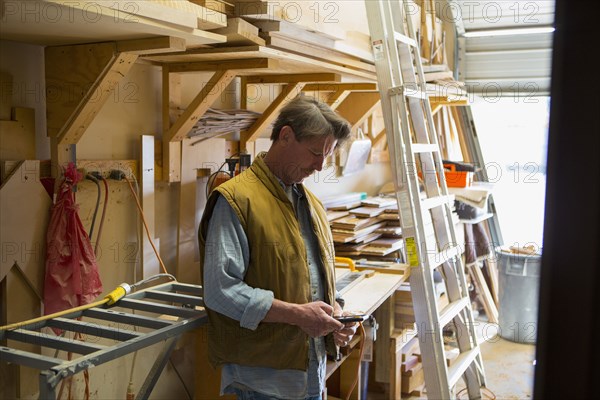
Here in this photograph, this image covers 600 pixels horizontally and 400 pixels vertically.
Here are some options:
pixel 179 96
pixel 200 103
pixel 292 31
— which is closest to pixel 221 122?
pixel 179 96

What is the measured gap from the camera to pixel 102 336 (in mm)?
1745

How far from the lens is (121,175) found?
105 inches

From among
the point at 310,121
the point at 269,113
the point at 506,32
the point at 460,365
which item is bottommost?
the point at 460,365

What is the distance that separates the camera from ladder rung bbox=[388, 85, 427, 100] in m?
3.04

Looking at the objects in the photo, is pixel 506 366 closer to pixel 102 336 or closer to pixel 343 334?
pixel 343 334

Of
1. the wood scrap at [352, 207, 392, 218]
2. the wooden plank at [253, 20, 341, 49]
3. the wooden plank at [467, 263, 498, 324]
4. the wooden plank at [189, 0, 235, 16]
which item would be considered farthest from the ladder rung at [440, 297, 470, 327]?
the wooden plank at [467, 263, 498, 324]

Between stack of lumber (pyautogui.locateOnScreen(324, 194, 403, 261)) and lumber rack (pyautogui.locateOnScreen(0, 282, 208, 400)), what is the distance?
5.33 feet

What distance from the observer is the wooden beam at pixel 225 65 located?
2.65 m

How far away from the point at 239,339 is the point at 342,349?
103 centimetres

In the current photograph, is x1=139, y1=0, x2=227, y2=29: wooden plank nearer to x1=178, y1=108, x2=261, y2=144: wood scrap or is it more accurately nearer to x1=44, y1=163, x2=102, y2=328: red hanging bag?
x1=44, y1=163, x2=102, y2=328: red hanging bag

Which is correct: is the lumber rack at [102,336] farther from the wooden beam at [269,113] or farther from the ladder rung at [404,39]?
the ladder rung at [404,39]

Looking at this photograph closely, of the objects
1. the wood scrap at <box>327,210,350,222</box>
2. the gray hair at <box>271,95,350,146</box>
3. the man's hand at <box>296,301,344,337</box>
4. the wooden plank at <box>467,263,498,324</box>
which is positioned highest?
the gray hair at <box>271,95,350,146</box>

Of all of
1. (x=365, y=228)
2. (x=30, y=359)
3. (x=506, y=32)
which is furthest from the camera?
(x=506, y=32)

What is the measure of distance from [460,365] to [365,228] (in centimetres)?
Result: 109
